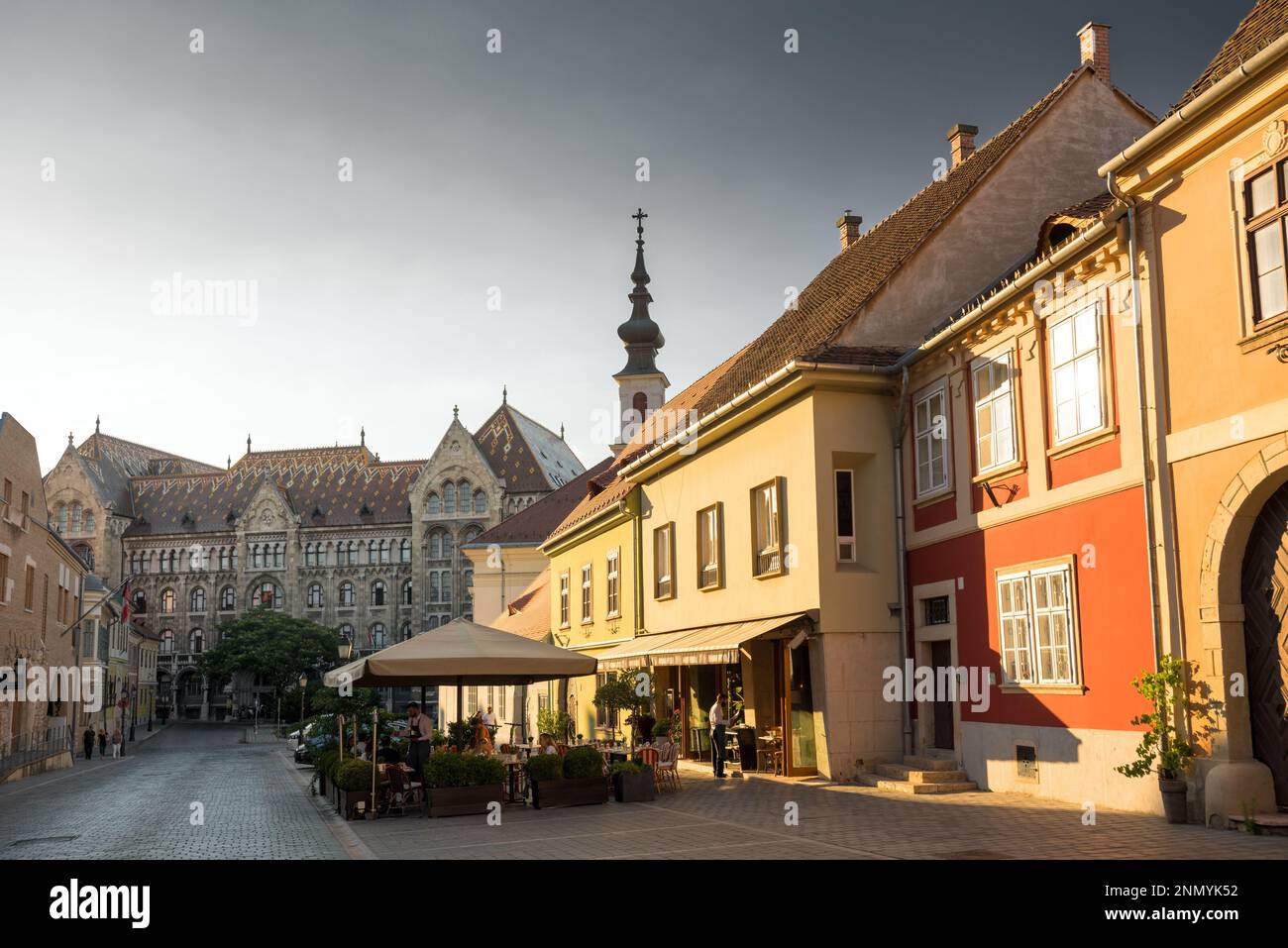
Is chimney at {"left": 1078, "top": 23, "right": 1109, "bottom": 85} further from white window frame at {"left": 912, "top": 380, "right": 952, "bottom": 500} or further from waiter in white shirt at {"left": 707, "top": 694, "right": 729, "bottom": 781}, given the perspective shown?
waiter in white shirt at {"left": 707, "top": 694, "right": 729, "bottom": 781}

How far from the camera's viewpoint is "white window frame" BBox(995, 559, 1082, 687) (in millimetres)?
15617

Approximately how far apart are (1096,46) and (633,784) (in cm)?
1573

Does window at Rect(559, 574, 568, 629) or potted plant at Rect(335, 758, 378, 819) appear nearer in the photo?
potted plant at Rect(335, 758, 378, 819)

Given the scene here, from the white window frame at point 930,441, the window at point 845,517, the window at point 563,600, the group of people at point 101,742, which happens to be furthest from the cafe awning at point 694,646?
the group of people at point 101,742

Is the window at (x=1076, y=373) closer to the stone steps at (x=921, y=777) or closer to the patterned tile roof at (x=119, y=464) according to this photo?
the stone steps at (x=921, y=777)

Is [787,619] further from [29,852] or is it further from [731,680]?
[29,852]

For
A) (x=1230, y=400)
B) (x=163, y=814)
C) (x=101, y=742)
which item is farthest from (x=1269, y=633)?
(x=101, y=742)

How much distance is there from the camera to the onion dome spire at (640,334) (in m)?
64.4

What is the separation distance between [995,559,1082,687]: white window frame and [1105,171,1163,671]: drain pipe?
5.68 feet

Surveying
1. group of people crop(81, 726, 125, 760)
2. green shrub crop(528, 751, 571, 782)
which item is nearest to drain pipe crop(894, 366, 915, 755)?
green shrub crop(528, 751, 571, 782)

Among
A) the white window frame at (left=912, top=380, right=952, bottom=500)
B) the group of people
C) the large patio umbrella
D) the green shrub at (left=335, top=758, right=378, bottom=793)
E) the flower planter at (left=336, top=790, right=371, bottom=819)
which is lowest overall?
the group of people

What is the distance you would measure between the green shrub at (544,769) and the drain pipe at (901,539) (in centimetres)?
584

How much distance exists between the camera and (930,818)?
1445cm
